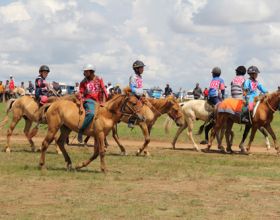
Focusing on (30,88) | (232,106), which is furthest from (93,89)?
(30,88)

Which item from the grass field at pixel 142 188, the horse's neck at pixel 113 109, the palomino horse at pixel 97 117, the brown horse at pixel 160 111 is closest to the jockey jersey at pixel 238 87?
the brown horse at pixel 160 111

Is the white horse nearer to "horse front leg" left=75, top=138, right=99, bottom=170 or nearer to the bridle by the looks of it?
the bridle

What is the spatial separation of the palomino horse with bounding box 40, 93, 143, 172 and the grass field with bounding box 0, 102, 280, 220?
2.19ft

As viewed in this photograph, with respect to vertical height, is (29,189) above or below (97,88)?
below

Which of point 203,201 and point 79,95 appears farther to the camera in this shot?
point 79,95

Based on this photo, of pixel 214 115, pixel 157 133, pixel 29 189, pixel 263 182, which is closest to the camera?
pixel 29 189

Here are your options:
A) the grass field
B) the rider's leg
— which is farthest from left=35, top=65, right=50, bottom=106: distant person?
the rider's leg

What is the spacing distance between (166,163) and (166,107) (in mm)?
4231

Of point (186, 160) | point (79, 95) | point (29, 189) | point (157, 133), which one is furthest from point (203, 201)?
point (157, 133)

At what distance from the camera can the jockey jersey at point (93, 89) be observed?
15.8 meters

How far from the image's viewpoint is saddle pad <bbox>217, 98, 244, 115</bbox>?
21.8 metres

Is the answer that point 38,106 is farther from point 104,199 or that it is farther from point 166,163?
point 104,199

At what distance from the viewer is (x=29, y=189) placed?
1273 cm

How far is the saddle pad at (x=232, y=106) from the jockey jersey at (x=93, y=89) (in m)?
7.19
